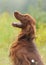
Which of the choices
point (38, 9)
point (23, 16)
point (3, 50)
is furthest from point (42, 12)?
point (23, 16)

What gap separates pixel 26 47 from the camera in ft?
26.9

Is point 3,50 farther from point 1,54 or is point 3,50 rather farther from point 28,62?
point 28,62

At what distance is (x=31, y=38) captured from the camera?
820cm

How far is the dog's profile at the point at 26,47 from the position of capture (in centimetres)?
813

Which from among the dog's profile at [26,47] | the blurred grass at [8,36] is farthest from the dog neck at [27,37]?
the blurred grass at [8,36]

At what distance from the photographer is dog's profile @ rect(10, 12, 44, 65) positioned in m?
8.13

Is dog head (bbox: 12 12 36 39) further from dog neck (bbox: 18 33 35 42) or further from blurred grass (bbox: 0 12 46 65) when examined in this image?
blurred grass (bbox: 0 12 46 65)

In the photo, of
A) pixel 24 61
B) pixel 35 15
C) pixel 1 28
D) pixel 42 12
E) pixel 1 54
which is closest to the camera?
pixel 24 61

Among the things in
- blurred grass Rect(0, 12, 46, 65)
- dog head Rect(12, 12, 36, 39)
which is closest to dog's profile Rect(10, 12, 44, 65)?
dog head Rect(12, 12, 36, 39)

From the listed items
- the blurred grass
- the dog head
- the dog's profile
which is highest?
the dog head

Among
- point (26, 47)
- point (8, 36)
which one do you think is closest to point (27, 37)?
point (26, 47)

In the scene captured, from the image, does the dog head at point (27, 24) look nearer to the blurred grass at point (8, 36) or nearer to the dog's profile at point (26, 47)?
the dog's profile at point (26, 47)

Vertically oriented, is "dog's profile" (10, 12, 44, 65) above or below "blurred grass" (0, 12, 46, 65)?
above

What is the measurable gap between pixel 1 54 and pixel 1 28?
311 centimetres
